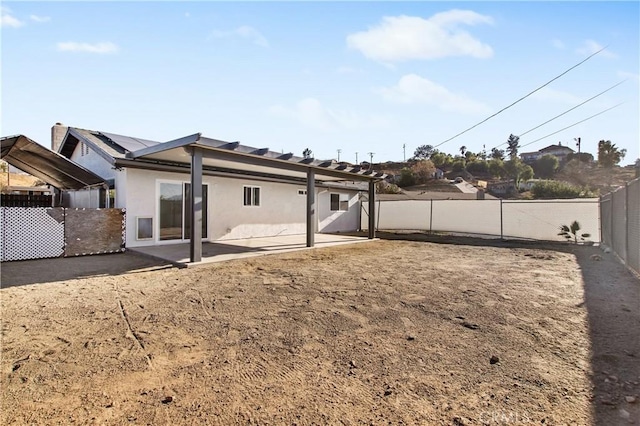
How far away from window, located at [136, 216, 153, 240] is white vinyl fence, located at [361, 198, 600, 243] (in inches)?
424

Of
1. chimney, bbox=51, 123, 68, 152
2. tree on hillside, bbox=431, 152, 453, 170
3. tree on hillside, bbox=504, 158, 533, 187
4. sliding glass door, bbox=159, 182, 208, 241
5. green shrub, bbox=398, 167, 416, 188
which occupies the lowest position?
sliding glass door, bbox=159, 182, 208, 241

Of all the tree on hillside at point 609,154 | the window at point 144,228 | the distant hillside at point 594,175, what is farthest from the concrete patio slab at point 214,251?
the tree on hillside at point 609,154

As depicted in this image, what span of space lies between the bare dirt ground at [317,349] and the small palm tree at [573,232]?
6333mm

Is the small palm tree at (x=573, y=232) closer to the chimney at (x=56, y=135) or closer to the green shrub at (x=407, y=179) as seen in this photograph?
the chimney at (x=56, y=135)

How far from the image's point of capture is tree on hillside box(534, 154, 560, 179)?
52547 mm

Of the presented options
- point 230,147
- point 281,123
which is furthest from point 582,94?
point 230,147

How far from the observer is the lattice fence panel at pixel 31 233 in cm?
709

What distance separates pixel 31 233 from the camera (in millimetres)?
7336

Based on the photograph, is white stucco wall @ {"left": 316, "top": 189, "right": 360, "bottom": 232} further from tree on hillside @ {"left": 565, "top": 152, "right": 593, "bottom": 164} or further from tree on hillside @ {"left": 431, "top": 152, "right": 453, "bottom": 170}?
tree on hillside @ {"left": 565, "top": 152, "right": 593, "bottom": 164}

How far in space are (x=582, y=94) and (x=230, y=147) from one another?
14.7 m

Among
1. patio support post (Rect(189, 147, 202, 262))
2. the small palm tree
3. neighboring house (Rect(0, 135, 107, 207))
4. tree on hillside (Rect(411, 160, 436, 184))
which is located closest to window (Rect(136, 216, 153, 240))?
neighboring house (Rect(0, 135, 107, 207))

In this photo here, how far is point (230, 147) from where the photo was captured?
7035 mm

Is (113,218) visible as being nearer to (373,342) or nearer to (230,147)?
(230,147)

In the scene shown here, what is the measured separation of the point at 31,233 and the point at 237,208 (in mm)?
5390
